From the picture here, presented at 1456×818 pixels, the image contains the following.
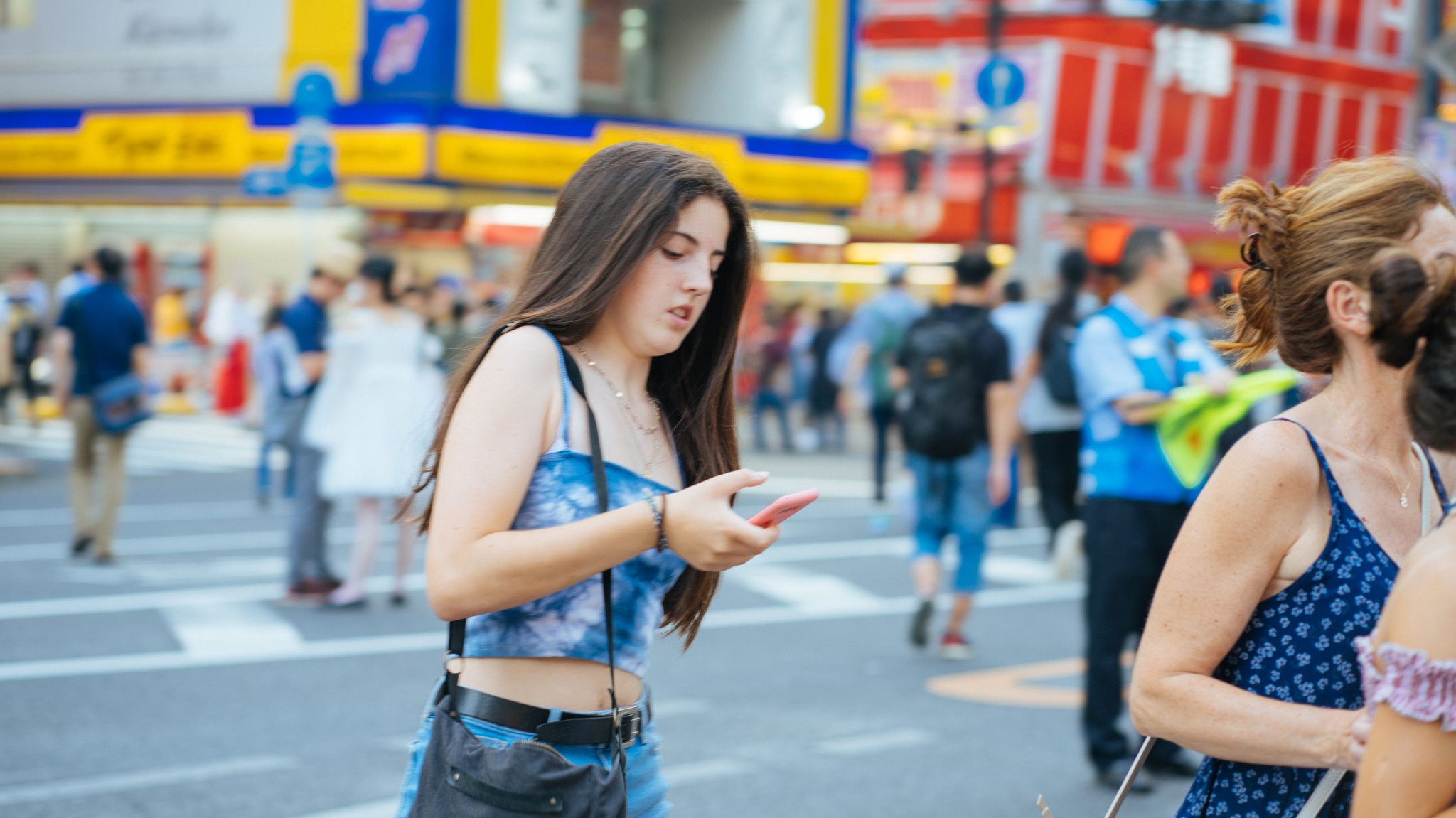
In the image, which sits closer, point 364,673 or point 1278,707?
point 1278,707

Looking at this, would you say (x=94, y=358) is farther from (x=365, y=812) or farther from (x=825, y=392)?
(x=825, y=392)

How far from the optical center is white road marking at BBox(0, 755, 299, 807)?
5086 mm

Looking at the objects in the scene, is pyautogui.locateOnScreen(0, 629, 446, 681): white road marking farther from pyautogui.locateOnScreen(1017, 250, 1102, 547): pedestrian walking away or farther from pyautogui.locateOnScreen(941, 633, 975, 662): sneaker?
pyautogui.locateOnScreen(1017, 250, 1102, 547): pedestrian walking away

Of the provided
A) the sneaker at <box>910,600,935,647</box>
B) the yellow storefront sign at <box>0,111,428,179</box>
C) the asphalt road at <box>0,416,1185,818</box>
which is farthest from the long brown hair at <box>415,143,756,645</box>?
the yellow storefront sign at <box>0,111,428,179</box>

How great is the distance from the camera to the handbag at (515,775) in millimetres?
2184

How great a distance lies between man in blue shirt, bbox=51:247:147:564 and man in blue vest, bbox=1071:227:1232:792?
22.9 ft

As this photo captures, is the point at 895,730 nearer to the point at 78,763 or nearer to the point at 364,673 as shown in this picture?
the point at 364,673

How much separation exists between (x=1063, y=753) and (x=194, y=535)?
7442 mm

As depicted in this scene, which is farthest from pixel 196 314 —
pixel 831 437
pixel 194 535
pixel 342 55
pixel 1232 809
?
pixel 1232 809

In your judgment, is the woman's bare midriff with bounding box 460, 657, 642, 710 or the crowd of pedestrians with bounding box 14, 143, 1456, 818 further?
the woman's bare midriff with bounding box 460, 657, 642, 710

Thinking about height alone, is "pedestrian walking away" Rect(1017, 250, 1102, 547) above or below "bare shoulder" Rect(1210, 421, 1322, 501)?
below

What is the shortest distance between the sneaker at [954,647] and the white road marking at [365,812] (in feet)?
11.5

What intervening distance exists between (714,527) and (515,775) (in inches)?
19.5

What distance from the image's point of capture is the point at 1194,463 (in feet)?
16.8
